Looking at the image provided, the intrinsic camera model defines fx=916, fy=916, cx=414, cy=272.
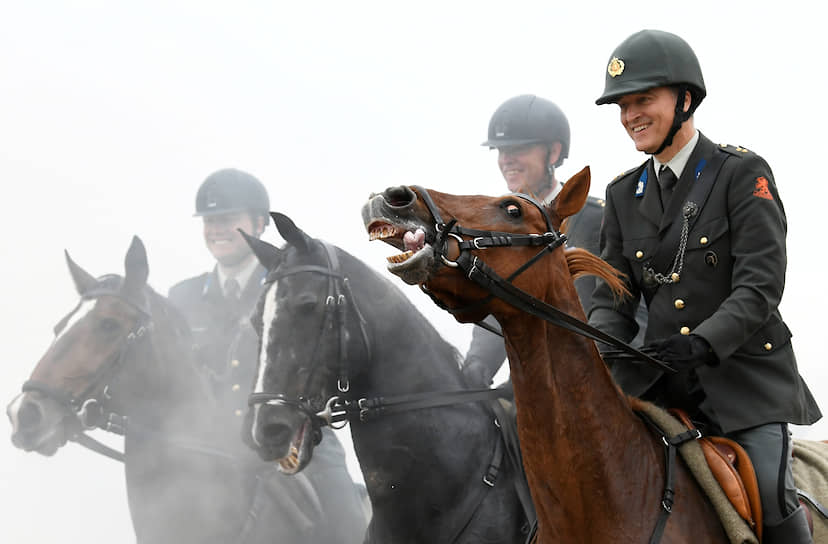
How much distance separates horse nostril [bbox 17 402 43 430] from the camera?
603cm

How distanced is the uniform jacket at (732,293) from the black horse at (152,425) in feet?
Answer: 11.1

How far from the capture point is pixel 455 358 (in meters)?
4.82

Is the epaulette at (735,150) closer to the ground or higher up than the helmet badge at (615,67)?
closer to the ground

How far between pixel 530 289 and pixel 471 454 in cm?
177

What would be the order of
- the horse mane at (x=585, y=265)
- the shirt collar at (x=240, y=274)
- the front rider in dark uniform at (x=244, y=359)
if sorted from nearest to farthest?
the horse mane at (x=585, y=265), the front rider in dark uniform at (x=244, y=359), the shirt collar at (x=240, y=274)

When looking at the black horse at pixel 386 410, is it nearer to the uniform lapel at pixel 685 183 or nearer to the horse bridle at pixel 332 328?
the horse bridle at pixel 332 328

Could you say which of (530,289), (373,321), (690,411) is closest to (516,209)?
(530,289)

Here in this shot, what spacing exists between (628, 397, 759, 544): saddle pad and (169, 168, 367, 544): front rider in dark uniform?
3.55 m

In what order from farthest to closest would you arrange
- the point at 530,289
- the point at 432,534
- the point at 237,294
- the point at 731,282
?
the point at 237,294 → the point at 432,534 → the point at 731,282 → the point at 530,289

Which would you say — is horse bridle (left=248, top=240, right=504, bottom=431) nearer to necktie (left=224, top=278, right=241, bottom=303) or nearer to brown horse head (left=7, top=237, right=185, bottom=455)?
brown horse head (left=7, top=237, right=185, bottom=455)

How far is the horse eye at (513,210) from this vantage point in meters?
2.97

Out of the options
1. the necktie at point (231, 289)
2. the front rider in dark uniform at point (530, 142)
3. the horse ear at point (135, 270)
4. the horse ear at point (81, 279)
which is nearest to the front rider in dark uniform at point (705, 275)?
the front rider in dark uniform at point (530, 142)

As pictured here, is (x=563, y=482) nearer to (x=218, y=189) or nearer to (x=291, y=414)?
(x=291, y=414)

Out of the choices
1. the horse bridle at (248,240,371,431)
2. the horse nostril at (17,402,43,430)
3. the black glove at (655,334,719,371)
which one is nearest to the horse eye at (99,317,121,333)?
the horse nostril at (17,402,43,430)
